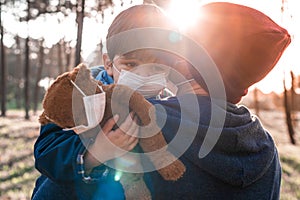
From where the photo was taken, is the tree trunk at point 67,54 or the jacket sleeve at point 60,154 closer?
the jacket sleeve at point 60,154

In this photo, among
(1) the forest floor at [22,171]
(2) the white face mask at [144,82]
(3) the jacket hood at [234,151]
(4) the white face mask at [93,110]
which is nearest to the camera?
(4) the white face mask at [93,110]

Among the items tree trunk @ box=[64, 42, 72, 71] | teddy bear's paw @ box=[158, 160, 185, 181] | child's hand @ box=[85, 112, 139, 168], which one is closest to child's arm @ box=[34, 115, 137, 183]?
child's hand @ box=[85, 112, 139, 168]

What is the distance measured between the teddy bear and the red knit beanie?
0.32 m

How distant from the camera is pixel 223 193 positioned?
1780mm

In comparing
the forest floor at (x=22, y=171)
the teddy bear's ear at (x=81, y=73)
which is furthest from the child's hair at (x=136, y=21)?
the forest floor at (x=22, y=171)

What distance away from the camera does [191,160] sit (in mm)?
1713

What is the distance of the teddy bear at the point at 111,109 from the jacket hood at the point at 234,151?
0.11 metres

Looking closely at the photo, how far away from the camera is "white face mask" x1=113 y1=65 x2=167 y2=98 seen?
191 cm

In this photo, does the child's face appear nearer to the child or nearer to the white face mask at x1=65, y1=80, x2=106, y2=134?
the child

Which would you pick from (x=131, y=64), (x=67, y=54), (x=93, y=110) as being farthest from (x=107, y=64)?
(x=67, y=54)

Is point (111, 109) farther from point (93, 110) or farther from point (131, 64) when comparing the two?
point (131, 64)

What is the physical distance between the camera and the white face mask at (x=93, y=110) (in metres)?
1.61

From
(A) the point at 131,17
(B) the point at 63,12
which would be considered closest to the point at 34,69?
(B) the point at 63,12

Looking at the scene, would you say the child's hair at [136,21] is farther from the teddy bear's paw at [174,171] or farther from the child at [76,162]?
the teddy bear's paw at [174,171]
